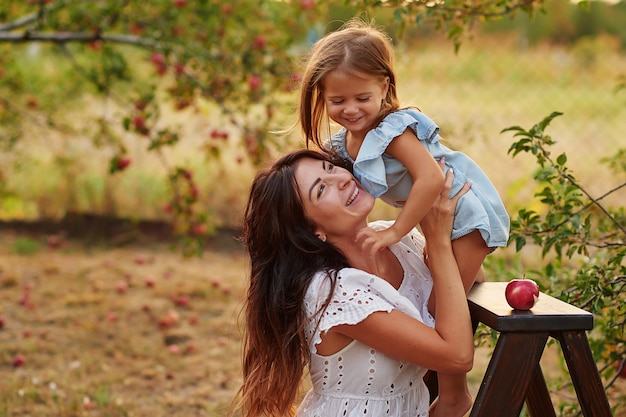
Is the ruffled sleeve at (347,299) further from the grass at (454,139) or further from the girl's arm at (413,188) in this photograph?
the grass at (454,139)

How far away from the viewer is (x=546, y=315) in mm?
1728

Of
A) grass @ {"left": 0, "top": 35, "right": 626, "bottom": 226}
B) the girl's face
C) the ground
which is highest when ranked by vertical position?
the girl's face

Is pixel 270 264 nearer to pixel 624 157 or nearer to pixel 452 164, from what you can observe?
pixel 452 164

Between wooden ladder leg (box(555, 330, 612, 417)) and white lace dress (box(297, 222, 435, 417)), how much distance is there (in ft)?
1.19

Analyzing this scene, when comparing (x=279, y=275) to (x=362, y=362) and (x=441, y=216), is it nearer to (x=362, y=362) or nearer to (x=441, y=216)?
(x=362, y=362)

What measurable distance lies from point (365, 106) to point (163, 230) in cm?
500

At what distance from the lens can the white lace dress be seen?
1.92 meters

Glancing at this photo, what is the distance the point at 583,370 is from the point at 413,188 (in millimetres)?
529

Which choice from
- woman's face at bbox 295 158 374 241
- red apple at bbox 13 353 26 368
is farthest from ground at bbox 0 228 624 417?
woman's face at bbox 295 158 374 241

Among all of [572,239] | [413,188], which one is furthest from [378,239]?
[572,239]

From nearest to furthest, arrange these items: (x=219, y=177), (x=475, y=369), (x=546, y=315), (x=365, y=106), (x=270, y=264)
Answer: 1. (x=546, y=315)
2. (x=365, y=106)
3. (x=270, y=264)
4. (x=475, y=369)
5. (x=219, y=177)

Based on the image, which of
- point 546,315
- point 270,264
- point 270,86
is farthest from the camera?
point 270,86

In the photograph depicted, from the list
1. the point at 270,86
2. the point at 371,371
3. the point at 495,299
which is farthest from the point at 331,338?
the point at 270,86

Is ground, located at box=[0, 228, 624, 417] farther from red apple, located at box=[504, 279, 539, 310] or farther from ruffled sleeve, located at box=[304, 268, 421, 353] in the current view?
red apple, located at box=[504, 279, 539, 310]
